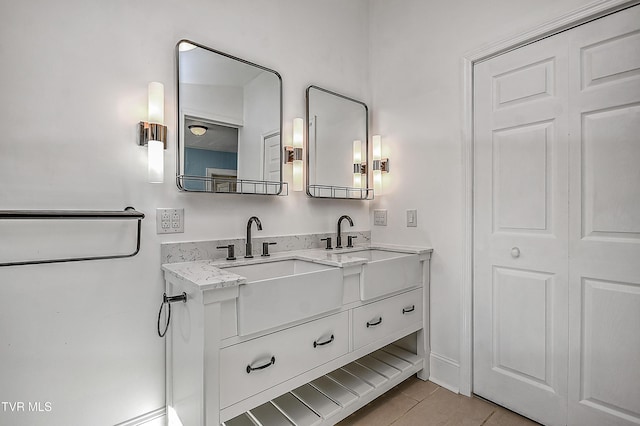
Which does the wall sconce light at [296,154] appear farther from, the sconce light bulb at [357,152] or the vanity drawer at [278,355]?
the vanity drawer at [278,355]

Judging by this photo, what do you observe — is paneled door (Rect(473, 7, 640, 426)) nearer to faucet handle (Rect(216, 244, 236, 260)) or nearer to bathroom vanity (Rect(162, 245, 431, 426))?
bathroom vanity (Rect(162, 245, 431, 426))

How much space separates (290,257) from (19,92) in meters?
1.39

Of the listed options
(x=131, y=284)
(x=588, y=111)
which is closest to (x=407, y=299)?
(x=588, y=111)

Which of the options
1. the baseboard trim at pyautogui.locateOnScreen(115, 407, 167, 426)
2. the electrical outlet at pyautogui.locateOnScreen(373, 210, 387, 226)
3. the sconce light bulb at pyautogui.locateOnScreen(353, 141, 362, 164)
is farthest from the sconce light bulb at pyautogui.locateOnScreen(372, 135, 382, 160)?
the baseboard trim at pyautogui.locateOnScreen(115, 407, 167, 426)

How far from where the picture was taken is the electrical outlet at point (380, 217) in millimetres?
2396

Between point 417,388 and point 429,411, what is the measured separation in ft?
0.76

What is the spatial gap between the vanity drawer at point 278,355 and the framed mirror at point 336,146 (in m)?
0.93

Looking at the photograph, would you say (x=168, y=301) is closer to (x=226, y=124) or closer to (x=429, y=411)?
(x=226, y=124)

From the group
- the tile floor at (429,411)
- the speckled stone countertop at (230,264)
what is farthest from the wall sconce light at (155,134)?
the tile floor at (429,411)

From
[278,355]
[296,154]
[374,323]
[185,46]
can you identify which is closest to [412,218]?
[374,323]

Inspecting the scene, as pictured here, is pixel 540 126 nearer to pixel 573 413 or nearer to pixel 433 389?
pixel 573 413

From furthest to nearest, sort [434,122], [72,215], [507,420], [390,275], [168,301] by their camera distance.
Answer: [434,122], [390,275], [507,420], [168,301], [72,215]

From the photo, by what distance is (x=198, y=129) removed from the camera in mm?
1643

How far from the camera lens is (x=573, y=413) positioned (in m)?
1.55
